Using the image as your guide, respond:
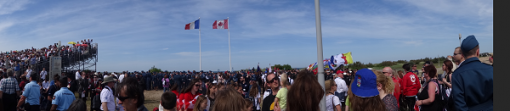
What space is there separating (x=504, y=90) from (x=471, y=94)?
23.2 inches

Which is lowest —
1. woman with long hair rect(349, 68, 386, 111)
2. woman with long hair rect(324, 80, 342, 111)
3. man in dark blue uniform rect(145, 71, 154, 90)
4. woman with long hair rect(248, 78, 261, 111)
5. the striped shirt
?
man in dark blue uniform rect(145, 71, 154, 90)

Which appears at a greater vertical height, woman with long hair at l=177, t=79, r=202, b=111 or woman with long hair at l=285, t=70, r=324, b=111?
woman with long hair at l=285, t=70, r=324, b=111

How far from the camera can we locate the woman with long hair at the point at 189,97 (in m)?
5.29

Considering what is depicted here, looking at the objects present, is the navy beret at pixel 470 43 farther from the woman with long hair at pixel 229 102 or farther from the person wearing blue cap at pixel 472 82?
the woman with long hair at pixel 229 102

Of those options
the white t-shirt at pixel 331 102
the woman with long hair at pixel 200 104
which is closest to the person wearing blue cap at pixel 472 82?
the white t-shirt at pixel 331 102

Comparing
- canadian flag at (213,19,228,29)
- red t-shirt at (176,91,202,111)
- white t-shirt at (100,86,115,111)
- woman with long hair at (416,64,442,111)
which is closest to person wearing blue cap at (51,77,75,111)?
white t-shirt at (100,86,115,111)

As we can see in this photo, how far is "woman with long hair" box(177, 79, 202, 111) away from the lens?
5293 millimetres

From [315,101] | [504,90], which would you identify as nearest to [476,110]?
[504,90]

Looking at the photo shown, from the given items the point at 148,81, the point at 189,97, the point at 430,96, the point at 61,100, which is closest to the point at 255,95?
the point at 189,97

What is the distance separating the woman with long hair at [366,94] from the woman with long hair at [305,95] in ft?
1.26

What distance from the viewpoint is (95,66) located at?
921 inches

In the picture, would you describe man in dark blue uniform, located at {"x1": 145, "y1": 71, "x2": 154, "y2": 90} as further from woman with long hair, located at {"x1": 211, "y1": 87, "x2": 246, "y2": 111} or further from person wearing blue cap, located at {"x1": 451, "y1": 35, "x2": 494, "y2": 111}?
person wearing blue cap, located at {"x1": 451, "y1": 35, "x2": 494, "y2": 111}

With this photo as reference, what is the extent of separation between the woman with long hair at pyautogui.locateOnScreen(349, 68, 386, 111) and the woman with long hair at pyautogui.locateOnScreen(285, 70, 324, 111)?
1.26 ft

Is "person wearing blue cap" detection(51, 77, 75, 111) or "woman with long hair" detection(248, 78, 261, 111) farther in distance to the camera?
"woman with long hair" detection(248, 78, 261, 111)
